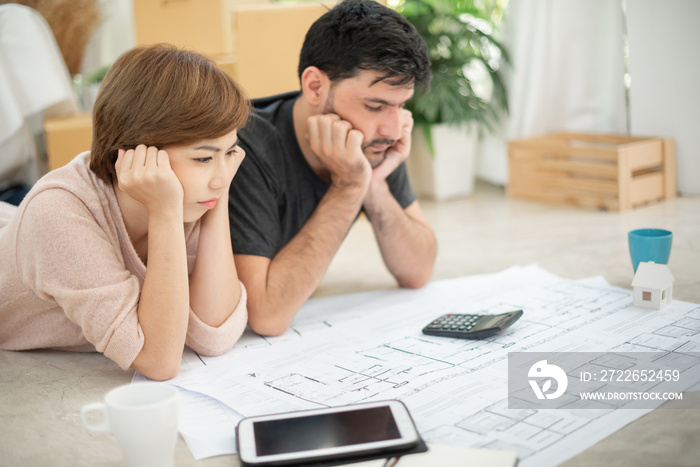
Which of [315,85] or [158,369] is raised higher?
[315,85]

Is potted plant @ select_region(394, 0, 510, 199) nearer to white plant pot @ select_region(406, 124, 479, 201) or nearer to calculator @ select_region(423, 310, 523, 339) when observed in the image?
white plant pot @ select_region(406, 124, 479, 201)

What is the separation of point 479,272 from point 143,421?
3.03 feet

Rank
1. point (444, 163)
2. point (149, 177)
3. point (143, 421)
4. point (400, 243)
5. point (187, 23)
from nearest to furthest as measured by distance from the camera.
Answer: point (143, 421) → point (149, 177) → point (400, 243) → point (187, 23) → point (444, 163)

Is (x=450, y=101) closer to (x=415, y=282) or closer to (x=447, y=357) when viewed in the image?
(x=415, y=282)

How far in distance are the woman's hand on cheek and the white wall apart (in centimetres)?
164

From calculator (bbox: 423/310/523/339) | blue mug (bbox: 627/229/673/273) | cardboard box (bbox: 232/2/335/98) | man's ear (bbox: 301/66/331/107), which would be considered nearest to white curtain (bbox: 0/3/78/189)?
cardboard box (bbox: 232/2/335/98)

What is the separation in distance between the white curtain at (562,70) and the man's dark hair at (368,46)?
47.0 inches

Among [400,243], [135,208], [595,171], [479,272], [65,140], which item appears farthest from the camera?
[595,171]

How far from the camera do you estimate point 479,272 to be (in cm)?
145

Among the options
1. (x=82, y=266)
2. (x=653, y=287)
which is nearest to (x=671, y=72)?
(x=653, y=287)

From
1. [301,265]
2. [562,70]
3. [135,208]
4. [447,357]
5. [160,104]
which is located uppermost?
[562,70]

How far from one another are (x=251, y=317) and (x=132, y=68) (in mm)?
424

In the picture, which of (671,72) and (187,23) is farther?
(187,23)

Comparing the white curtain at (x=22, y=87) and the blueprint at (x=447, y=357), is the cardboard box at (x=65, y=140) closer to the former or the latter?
the white curtain at (x=22, y=87)
